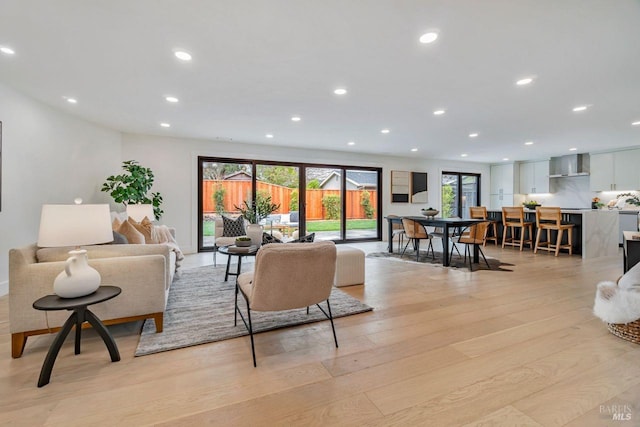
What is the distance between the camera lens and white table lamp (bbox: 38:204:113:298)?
72.7 inches

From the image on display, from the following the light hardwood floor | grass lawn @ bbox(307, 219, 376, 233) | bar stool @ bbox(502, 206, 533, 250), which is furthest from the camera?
grass lawn @ bbox(307, 219, 376, 233)

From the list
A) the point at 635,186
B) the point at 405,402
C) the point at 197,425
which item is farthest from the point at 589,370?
the point at 635,186

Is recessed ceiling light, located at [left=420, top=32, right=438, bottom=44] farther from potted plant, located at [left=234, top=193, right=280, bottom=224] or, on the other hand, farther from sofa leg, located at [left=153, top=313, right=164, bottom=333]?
potted plant, located at [left=234, top=193, right=280, bottom=224]

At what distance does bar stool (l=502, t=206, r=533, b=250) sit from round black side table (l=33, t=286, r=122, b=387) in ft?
24.7

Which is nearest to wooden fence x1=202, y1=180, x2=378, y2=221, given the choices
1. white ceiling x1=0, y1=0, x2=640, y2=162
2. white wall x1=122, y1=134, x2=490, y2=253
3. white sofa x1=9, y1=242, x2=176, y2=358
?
white wall x1=122, y1=134, x2=490, y2=253

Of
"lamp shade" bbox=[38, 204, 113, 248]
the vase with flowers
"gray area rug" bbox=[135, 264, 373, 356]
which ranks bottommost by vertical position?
"gray area rug" bbox=[135, 264, 373, 356]

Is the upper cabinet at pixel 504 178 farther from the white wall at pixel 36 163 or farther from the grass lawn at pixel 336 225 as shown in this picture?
the white wall at pixel 36 163

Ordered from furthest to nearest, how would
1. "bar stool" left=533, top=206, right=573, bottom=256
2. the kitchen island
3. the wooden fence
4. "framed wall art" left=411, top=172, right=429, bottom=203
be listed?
"framed wall art" left=411, top=172, right=429, bottom=203 < the wooden fence < "bar stool" left=533, top=206, right=573, bottom=256 < the kitchen island

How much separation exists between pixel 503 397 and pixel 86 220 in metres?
2.77

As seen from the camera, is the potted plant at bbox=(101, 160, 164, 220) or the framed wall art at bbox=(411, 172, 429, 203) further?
the framed wall art at bbox=(411, 172, 429, 203)

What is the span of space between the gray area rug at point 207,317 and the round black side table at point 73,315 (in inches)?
12.4

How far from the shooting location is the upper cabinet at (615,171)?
7.31 meters

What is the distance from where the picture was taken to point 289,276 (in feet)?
6.77

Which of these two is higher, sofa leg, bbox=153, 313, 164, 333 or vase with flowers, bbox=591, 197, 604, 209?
vase with flowers, bbox=591, 197, 604, 209
